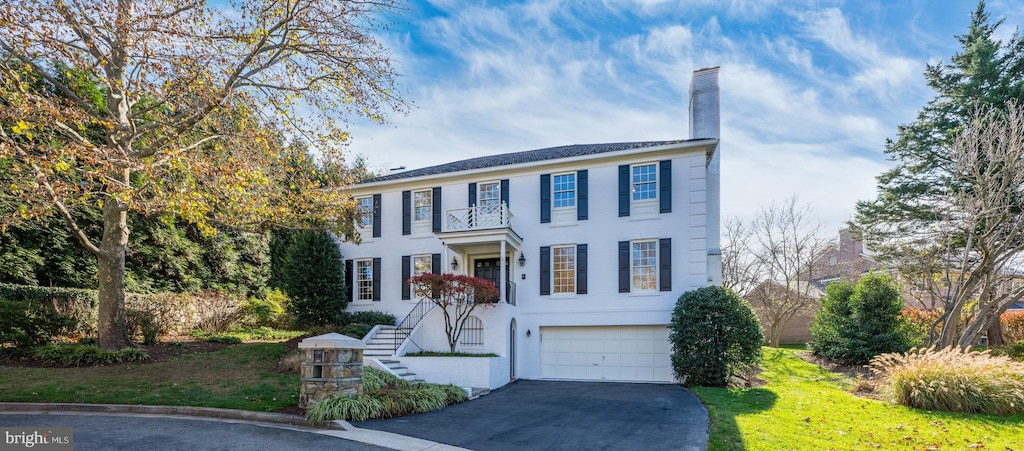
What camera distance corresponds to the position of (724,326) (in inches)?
517

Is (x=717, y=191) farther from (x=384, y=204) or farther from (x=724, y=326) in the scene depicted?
(x=384, y=204)

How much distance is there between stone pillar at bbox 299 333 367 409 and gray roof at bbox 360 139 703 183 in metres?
9.33

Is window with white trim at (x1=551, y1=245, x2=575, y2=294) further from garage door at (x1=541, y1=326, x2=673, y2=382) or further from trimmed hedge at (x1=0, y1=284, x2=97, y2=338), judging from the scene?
trimmed hedge at (x1=0, y1=284, x2=97, y2=338)

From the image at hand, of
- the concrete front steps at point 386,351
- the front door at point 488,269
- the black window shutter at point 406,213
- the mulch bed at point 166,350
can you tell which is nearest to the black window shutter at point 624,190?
the front door at point 488,269

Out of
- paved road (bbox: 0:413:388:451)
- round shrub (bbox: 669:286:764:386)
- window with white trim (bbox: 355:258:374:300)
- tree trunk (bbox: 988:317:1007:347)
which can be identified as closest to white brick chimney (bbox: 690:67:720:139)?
round shrub (bbox: 669:286:764:386)

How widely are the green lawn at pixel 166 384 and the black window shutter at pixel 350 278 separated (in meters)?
5.56

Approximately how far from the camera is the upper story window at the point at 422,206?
1766cm

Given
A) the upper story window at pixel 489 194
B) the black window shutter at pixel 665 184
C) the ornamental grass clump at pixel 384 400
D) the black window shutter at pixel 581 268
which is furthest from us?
the upper story window at pixel 489 194

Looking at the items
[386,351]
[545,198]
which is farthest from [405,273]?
[545,198]

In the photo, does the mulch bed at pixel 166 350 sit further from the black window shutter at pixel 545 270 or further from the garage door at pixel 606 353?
the garage door at pixel 606 353

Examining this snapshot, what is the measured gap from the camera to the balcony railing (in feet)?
52.4

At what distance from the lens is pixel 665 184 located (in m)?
15.2

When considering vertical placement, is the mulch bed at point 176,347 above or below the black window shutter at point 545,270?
below

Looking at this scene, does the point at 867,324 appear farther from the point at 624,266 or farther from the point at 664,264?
the point at 624,266
